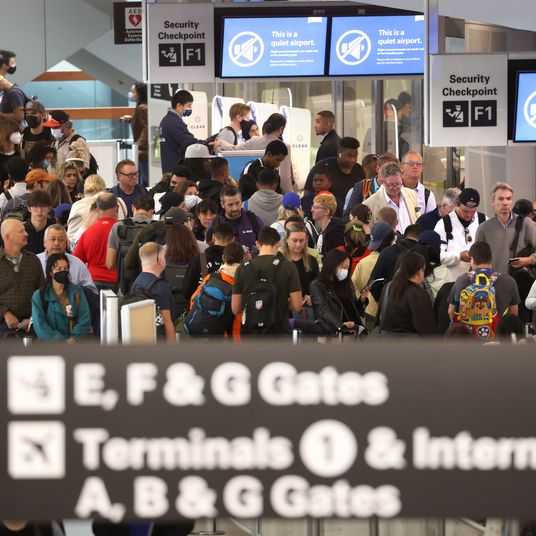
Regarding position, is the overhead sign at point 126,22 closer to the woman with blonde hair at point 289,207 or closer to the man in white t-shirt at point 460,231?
the woman with blonde hair at point 289,207

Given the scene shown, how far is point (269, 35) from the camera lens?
51.2ft

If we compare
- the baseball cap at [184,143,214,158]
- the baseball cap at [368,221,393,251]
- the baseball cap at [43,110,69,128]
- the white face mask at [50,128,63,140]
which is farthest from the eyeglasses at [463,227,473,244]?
the white face mask at [50,128,63,140]

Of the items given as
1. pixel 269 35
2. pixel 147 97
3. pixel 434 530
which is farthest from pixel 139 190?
pixel 147 97

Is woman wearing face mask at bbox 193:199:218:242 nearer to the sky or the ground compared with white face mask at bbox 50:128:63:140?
nearer to the ground

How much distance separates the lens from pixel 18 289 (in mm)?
10047

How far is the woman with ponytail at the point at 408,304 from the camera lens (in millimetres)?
9117

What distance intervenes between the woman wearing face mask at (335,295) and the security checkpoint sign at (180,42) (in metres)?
6.24

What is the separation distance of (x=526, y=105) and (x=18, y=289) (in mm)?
4763

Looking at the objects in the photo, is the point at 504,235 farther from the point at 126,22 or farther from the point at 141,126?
the point at 126,22

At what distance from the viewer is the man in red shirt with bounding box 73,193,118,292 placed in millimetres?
11219

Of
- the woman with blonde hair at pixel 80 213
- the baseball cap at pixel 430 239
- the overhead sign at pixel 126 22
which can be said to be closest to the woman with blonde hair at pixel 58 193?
the woman with blonde hair at pixel 80 213

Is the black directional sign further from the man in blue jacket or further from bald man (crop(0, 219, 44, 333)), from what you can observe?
the man in blue jacket

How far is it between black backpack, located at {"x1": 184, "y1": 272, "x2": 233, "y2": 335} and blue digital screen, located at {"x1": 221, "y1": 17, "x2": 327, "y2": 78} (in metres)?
6.45

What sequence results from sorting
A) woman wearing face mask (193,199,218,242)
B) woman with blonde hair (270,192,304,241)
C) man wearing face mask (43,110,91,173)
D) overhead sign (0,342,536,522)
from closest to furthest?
overhead sign (0,342,536,522) < woman with blonde hair (270,192,304,241) < woman wearing face mask (193,199,218,242) < man wearing face mask (43,110,91,173)
